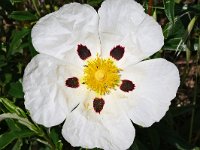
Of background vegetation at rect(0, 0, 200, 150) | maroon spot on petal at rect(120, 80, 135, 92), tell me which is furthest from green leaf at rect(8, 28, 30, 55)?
maroon spot on petal at rect(120, 80, 135, 92)

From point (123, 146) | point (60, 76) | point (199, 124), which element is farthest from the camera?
point (199, 124)

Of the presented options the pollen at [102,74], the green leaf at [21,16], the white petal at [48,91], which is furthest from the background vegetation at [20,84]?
the pollen at [102,74]

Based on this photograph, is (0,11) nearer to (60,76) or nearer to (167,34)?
(60,76)

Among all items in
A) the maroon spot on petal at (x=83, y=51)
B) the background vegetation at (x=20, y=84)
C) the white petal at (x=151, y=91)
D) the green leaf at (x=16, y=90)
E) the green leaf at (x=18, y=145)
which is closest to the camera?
the white petal at (x=151, y=91)

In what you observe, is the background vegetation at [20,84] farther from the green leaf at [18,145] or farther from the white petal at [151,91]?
the white petal at [151,91]

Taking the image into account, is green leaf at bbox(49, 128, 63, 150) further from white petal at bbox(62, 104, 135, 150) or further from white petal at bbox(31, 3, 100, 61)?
white petal at bbox(31, 3, 100, 61)

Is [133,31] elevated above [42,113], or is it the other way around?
[133,31]

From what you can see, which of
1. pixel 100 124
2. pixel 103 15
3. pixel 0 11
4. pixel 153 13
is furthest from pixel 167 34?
pixel 0 11
